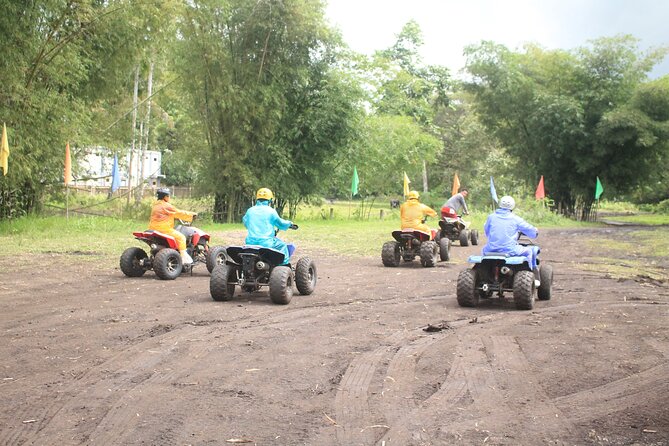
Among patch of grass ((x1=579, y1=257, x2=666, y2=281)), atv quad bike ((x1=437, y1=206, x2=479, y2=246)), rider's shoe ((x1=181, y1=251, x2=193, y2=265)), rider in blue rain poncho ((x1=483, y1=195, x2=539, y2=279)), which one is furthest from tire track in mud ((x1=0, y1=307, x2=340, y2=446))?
atv quad bike ((x1=437, y1=206, x2=479, y2=246))

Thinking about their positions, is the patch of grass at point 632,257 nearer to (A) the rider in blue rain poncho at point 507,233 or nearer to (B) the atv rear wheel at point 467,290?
(A) the rider in blue rain poncho at point 507,233

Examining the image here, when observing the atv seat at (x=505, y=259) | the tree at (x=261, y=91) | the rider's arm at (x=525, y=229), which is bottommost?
the atv seat at (x=505, y=259)

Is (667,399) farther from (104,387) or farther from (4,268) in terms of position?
(4,268)

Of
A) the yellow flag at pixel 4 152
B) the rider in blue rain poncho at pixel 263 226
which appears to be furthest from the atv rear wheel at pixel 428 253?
the yellow flag at pixel 4 152

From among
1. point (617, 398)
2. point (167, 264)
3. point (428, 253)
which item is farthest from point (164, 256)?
point (617, 398)

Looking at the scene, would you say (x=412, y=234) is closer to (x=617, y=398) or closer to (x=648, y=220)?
(x=617, y=398)

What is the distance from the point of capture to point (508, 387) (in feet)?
15.7

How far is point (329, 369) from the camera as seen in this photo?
5.28 meters

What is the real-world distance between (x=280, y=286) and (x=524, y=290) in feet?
8.66

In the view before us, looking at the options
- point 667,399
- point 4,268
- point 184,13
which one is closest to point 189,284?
point 4,268

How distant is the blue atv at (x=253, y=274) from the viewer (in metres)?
8.10

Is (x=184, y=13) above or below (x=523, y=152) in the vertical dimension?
above

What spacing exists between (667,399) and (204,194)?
68.5ft

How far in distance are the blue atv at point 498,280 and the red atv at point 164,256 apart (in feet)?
13.5
